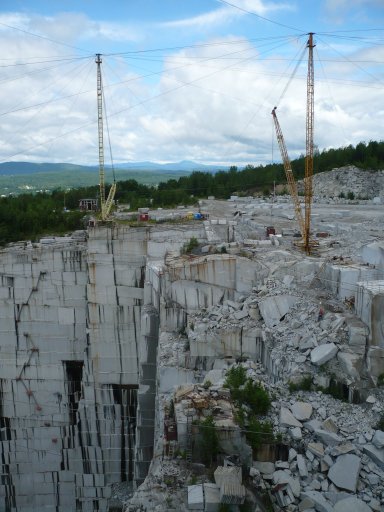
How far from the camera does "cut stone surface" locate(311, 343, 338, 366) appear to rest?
33.1 ft

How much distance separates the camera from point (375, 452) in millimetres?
8047

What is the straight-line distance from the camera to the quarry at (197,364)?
7980 millimetres

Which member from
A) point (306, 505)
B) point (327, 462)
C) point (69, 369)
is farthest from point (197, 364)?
point (69, 369)

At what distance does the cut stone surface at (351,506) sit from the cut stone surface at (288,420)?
166 cm

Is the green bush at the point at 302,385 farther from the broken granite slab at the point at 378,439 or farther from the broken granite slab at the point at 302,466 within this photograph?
the broken granite slab at the point at 302,466

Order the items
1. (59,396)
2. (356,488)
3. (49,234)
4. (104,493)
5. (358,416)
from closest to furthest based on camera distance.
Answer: (356,488)
(358,416)
(104,493)
(59,396)
(49,234)

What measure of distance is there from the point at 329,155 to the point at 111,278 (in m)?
30.1

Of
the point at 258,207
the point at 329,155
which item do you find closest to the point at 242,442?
the point at 258,207

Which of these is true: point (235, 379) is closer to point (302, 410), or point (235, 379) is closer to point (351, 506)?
point (302, 410)

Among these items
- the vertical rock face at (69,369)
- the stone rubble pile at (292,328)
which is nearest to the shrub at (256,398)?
the stone rubble pile at (292,328)

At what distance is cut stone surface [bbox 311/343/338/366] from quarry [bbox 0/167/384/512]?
0.04m

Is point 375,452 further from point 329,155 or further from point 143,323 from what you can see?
point 329,155

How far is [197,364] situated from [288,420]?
14.3ft

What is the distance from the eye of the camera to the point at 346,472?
775cm
